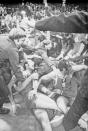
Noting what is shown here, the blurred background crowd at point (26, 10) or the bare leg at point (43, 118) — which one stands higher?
the blurred background crowd at point (26, 10)

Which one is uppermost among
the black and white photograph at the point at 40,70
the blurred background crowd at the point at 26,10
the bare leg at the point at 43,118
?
the blurred background crowd at the point at 26,10

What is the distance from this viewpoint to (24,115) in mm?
1607

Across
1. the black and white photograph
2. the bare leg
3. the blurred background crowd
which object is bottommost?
the bare leg

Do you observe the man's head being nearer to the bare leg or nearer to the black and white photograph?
the black and white photograph

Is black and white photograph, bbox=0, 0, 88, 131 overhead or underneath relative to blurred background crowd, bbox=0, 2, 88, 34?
underneath

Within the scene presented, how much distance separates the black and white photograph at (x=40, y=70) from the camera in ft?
5.12

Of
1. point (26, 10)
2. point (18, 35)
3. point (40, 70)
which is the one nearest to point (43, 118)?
point (40, 70)

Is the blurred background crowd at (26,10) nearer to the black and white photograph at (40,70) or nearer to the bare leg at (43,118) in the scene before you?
the black and white photograph at (40,70)

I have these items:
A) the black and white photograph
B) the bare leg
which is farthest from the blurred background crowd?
the bare leg

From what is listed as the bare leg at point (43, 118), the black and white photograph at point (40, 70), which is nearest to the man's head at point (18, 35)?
the black and white photograph at point (40, 70)

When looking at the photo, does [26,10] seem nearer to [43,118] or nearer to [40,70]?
[40,70]

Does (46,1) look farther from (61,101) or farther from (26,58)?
(61,101)

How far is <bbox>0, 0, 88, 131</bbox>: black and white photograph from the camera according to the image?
156 cm

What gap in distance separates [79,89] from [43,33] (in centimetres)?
45
